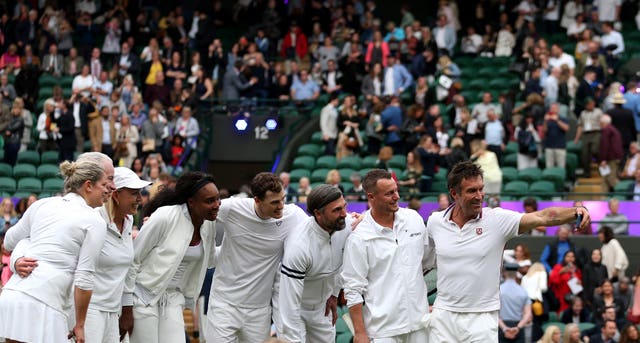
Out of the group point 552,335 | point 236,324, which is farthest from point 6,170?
point 236,324

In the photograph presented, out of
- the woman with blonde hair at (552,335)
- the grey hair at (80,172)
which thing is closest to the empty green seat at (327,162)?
the woman with blonde hair at (552,335)

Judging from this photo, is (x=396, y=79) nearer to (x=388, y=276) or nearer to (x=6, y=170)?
(x=6, y=170)

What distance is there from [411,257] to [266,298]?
4.64 feet

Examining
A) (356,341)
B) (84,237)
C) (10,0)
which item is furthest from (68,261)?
(10,0)

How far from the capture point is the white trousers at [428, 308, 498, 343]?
961 centimetres

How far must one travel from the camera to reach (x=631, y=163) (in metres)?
21.2

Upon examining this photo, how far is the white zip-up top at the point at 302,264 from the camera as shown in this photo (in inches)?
400

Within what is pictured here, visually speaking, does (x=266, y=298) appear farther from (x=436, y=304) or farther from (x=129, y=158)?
(x=129, y=158)

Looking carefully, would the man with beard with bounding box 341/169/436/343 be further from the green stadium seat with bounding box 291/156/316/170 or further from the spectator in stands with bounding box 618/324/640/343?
the green stadium seat with bounding box 291/156/316/170

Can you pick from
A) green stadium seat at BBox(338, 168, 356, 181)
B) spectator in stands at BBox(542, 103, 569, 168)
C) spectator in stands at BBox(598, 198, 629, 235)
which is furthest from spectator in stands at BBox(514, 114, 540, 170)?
green stadium seat at BBox(338, 168, 356, 181)

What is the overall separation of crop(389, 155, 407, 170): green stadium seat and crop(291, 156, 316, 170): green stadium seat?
159 cm

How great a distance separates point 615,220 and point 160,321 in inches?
435

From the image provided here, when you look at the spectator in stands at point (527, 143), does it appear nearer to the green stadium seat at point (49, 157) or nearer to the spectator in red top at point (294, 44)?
the spectator in red top at point (294, 44)

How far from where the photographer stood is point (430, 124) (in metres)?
22.5
